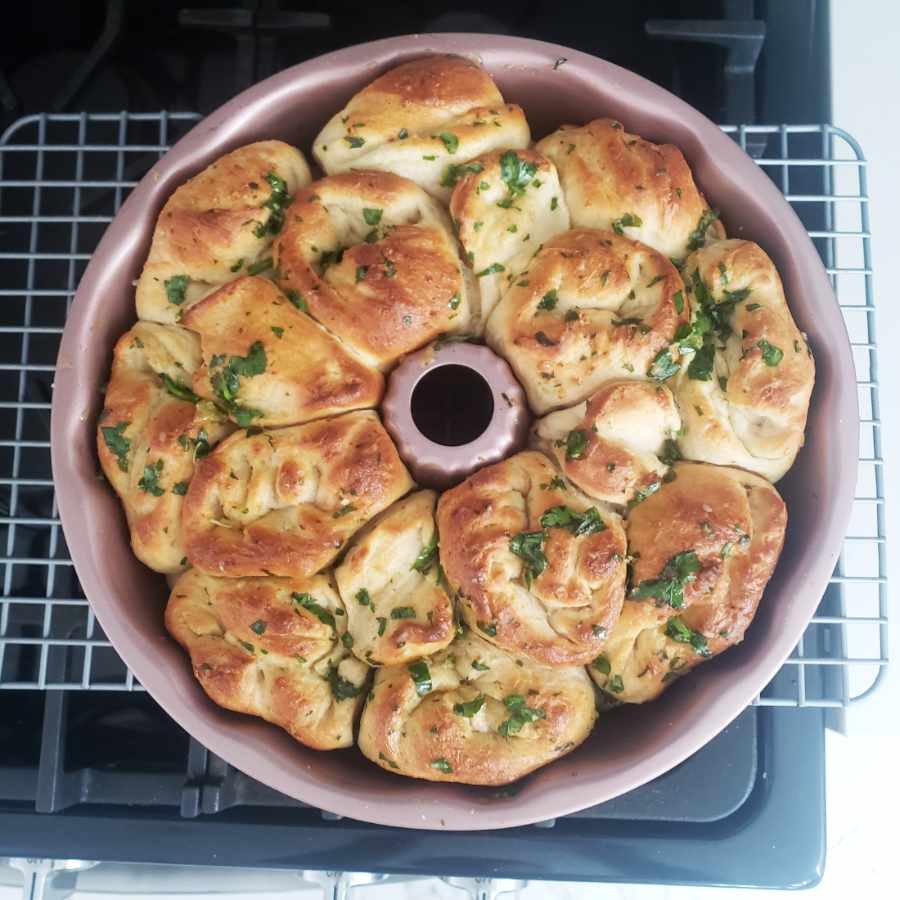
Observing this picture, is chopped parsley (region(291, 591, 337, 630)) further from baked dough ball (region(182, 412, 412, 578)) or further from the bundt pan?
the bundt pan

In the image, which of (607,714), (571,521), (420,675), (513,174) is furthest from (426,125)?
(607,714)

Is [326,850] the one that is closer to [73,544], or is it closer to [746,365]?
[73,544]

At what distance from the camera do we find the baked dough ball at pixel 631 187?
1.81 m

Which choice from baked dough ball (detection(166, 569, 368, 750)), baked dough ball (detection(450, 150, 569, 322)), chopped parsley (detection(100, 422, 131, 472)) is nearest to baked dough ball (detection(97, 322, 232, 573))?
chopped parsley (detection(100, 422, 131, 472))

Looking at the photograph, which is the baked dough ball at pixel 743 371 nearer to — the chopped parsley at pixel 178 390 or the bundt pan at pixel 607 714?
the bundt pan at pixel 607 714

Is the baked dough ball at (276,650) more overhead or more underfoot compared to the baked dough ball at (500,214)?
more underfoot

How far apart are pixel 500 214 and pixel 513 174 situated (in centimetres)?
8

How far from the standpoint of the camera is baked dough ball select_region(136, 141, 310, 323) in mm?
1829

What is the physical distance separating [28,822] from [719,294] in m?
1.96

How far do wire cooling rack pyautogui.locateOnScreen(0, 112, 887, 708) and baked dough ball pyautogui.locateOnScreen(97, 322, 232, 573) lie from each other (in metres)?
0.48

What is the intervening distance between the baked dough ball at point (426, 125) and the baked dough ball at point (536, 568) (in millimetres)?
611

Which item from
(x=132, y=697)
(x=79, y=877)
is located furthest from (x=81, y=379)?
(x=79, y=877)

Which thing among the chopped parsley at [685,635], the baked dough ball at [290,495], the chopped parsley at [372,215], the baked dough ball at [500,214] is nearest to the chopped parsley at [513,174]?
the baked dough ball at [500,214]

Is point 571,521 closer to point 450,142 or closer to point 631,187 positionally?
point 631,187
